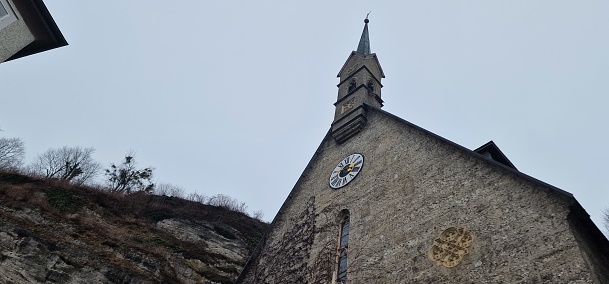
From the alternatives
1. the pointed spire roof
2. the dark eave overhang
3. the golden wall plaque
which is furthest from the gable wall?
the dark eave overhang

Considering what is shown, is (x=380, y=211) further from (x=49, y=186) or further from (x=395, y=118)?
(x=49, y=186)

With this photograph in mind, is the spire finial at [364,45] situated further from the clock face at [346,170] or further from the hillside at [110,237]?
the hillside at [110,237]

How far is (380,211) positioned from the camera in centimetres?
1523

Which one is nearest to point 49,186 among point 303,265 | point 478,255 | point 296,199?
point 296,199

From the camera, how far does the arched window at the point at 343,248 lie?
15.3 meters

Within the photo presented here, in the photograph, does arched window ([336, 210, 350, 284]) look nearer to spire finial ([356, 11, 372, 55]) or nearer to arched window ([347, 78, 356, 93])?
arched window ([347, 78, 356, 93])

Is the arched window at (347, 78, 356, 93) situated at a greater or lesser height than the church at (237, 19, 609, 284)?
greater

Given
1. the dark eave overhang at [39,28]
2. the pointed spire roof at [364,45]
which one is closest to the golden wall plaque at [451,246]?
the dark eave overhang at [39,28]

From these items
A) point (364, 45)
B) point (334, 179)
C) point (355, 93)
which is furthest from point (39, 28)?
point (364, 45)

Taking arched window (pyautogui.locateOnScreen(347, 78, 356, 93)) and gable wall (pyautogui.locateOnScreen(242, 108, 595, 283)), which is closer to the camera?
gable wall (pyautogui.locateOnScreen(242, 108, 595, 283))

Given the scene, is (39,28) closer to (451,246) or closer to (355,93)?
(355,93)

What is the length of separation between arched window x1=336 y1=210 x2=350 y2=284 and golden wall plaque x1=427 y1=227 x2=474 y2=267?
3.61 metres

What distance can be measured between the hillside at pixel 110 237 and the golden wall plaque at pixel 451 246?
1580 centimetres

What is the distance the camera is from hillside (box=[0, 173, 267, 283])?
21.0m
